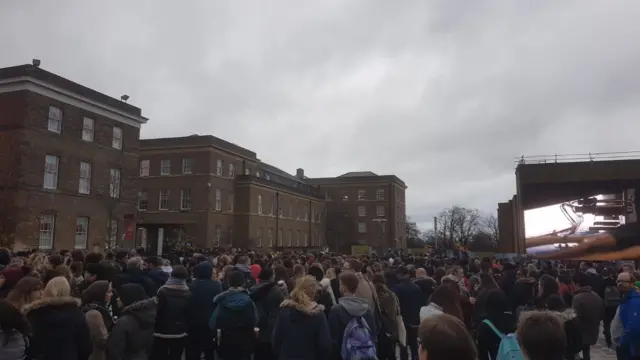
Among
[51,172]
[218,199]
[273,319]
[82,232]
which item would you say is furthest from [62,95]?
[273,319]

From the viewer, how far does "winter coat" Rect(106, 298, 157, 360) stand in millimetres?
5484

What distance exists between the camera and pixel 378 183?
277 feet

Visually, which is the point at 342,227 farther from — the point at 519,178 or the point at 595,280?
the point at 595,280

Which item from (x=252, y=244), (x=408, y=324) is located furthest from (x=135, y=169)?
(x=408, y=324)

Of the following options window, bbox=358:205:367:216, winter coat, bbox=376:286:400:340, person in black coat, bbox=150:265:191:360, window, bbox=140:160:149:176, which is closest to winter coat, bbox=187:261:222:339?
person in black coat, bbox=150:265:191:360

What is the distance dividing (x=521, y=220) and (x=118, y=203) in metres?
26.5

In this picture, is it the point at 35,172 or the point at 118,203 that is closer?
the point at 35,172

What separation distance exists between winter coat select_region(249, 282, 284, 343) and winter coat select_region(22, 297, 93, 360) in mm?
2711

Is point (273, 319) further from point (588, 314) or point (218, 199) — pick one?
point (218, 199)

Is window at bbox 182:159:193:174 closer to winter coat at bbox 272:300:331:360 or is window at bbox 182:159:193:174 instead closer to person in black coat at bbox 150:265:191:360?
person in black coat at bbox 150:265:191:360

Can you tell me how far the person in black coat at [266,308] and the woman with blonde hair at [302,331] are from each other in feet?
6.13

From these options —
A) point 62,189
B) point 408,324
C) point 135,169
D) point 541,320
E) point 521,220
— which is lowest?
point 408,324

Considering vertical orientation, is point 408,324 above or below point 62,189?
below

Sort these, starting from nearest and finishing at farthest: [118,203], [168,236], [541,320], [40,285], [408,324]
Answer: [541,320] → [40,285] → [408,324] → [118,203] → [168,236]
